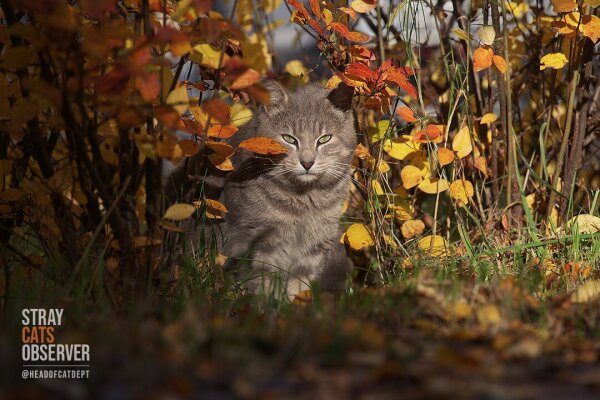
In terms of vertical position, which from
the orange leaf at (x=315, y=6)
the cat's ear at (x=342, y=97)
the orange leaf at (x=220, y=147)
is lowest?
the orange leaf at (x=220, y=147)

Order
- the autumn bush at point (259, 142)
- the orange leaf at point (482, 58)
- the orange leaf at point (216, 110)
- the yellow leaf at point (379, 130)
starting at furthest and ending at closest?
the yellow leaf at point (379, 130) → the orange leaf at point (482, 58) → the autumn bush at point (259, 142) → the orange leaf at point (216, 110)

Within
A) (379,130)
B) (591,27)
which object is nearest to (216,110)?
(379,130)

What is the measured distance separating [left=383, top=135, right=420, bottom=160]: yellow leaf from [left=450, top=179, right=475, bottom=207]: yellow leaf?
27 centimetres

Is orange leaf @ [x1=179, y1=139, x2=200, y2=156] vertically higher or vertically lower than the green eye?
lower

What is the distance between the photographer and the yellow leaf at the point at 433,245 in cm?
366

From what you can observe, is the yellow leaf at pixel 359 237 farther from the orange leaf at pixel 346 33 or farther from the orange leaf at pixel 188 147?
the orange leaf at pixel 188 147

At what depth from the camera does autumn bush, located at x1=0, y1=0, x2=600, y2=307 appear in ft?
7.39

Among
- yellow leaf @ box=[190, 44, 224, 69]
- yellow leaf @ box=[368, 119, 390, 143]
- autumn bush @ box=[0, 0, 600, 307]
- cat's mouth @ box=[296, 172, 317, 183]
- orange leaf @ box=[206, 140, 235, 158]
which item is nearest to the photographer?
autumn bush @ box=[0, 0, 600, 307]

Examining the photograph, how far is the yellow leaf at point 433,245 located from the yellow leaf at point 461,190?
223 mm

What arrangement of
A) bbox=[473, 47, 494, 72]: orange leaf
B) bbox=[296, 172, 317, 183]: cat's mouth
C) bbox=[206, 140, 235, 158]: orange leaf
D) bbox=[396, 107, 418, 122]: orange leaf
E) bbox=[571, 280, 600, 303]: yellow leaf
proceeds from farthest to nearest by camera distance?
bbox=[296, 172, 317, 183]: cat's mouth, bbox=[396, 107, 418, 122]: orange leaf, bbox=[473, 47, 494, 72]: orange leaf, bbox=[206, 140, 235, 158]: orange leaf, bbox=[571, 280, 600, 303]: yellow leaf

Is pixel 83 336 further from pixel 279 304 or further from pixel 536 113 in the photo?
pixel 536 113

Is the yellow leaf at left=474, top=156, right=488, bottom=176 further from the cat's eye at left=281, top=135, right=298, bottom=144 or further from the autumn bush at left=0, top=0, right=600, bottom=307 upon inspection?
the cat's eye at left=281, top=135, right=298, bottom=144

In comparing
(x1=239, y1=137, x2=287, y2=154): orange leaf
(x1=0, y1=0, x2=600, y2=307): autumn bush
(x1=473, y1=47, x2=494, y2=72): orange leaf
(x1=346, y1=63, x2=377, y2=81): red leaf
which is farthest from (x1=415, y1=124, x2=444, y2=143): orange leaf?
(x1=239, y1=137, x2=287, y2=154): orange leaf

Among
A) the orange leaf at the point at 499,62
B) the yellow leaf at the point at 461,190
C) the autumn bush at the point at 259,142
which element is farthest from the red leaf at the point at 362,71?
the yellow leaf at the point at 461,190
